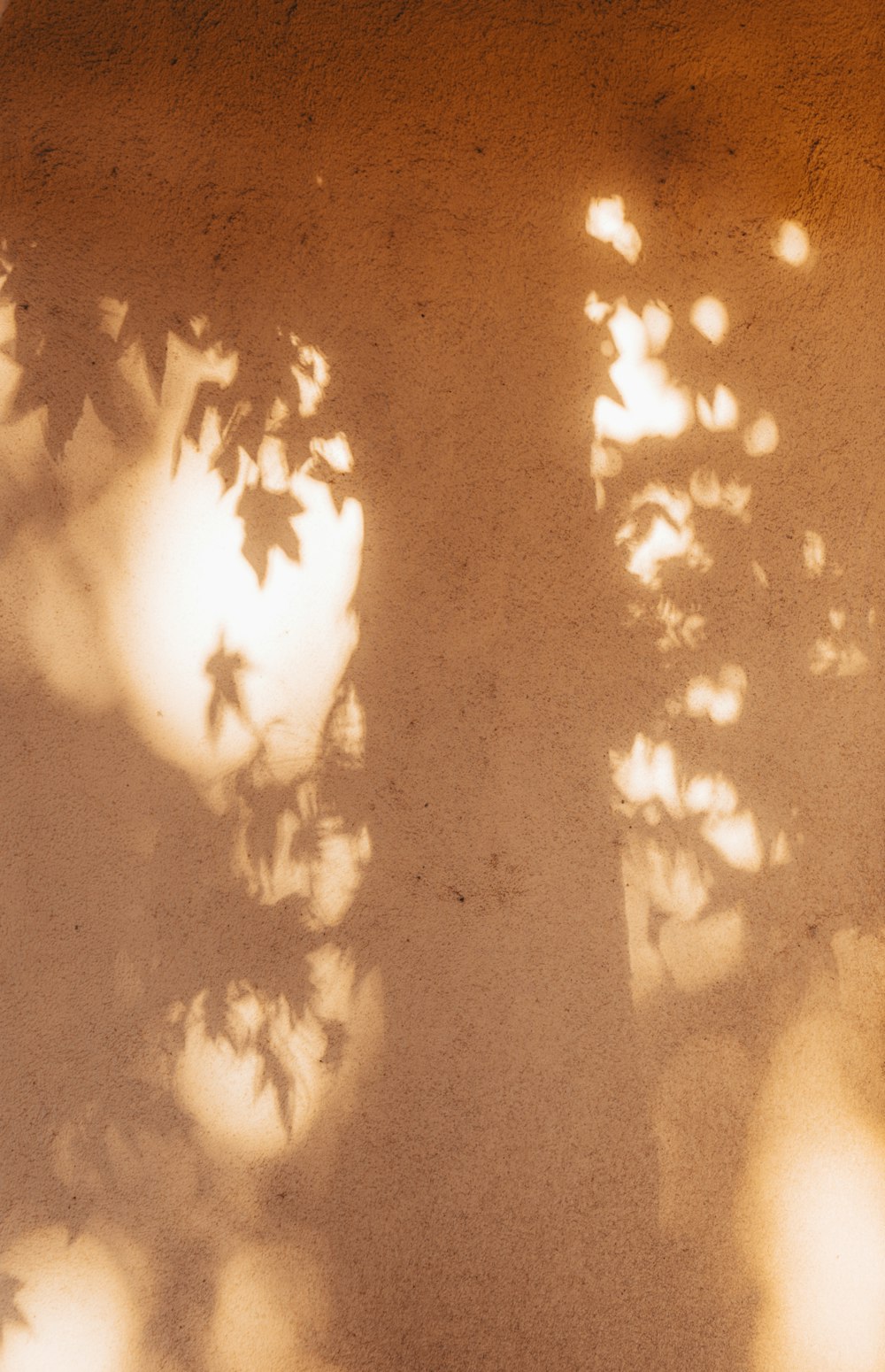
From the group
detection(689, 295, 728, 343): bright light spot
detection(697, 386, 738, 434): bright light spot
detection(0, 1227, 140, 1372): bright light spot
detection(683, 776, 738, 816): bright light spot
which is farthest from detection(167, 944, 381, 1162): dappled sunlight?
detection(689, 295, 728, 343): bright light spot

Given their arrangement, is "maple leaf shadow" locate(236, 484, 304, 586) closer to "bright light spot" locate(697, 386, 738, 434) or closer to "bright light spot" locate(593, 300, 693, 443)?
"bright light spot" locate(593, 300, 693, 443)

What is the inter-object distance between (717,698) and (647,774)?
33 centimetres

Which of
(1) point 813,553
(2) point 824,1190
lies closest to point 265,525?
(1) point 813,553

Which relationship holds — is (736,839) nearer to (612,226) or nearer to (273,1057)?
(273,1057)

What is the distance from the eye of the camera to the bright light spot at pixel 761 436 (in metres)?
2.88

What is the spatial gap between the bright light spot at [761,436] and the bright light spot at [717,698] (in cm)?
71

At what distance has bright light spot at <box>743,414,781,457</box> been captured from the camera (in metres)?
2.88

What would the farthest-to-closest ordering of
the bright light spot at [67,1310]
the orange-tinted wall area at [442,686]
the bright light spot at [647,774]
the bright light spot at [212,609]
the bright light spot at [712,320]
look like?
the bright light spot at [712,320] → the bright light spot at [647,774] → the bright light spot at [212,609] → the orange-tinted wall area at [442,686] → the bright light spot at [67,1310]

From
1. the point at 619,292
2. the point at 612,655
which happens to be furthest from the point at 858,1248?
the point at 619,292

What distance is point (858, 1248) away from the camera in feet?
8.61

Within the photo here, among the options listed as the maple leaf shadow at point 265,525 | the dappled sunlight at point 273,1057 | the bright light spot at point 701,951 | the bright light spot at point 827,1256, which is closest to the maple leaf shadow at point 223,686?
the maple leaf shadow at point 265,525

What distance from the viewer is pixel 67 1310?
2426mm

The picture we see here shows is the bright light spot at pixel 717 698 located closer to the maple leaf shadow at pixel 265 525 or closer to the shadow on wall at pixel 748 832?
the shadow on wall at pixel 748 832

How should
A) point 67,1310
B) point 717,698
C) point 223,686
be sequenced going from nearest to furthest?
1. point 67,1310
2. point 223,686
3. point 717,698
